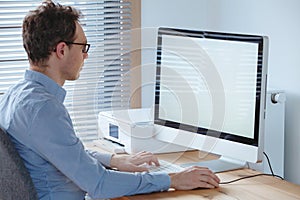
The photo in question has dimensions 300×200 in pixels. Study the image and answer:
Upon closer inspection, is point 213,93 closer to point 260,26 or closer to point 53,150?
point 260,26

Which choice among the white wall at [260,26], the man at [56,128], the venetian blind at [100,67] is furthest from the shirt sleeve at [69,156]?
the venetian blind at [100,67]

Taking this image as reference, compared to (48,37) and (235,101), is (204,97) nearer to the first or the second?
(235,101)

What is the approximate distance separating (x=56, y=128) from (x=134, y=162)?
54 centimetres

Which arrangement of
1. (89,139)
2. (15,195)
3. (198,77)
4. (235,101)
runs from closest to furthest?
(15,195), (235,101), (198,77), (89,139)

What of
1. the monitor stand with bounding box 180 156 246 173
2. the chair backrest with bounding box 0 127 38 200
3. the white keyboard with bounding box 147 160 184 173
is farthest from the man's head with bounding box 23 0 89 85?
the monitor stand with bounding box 180 156 246 173

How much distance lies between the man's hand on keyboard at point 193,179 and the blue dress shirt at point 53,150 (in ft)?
0.17

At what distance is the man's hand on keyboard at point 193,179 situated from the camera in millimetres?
1929

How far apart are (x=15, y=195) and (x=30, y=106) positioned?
0.27 m

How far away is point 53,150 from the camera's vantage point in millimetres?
1714

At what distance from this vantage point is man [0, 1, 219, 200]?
1.73 metres

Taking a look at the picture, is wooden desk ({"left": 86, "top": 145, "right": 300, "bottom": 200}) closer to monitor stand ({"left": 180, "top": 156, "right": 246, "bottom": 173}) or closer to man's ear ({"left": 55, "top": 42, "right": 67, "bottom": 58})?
monitor stand ({"left": 180, "top": 156, "right": 246, "bottom": 173})

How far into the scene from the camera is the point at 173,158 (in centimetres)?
241

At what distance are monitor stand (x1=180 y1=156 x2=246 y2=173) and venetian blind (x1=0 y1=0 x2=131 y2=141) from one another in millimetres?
800

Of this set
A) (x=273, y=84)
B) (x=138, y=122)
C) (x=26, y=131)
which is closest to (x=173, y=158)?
(x=138, y=122)
